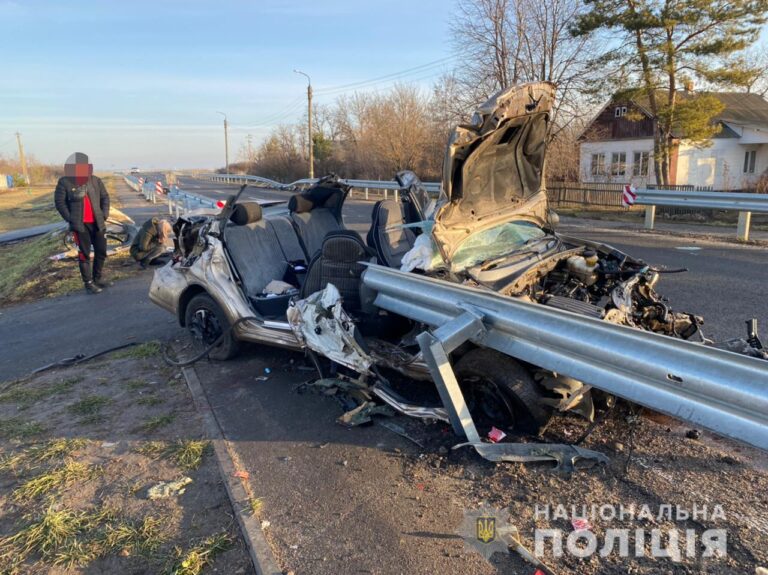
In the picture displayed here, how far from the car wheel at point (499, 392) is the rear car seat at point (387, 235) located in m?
1.65

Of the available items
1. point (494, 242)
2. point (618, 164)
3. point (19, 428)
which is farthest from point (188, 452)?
point (618, 164)

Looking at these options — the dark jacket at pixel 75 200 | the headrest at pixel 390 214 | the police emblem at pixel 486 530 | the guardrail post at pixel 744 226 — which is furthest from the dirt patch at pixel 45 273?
the guardrail post at pixel 744 226

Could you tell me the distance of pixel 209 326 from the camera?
550cm

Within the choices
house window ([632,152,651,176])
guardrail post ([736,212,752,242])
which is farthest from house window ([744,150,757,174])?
guardrail post ([736,212,752,242])

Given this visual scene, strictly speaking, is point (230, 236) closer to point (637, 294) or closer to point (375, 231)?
point (375, 231)

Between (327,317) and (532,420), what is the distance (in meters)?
1.61

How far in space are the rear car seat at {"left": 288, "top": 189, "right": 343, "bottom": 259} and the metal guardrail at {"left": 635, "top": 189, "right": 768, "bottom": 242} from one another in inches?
366

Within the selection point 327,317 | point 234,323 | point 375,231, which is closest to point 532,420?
point 327,317

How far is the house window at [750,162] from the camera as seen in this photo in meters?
35.9

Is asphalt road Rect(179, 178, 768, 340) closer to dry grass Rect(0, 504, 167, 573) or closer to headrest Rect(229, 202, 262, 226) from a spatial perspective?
headrest Rect(229, 202, 262, 226)

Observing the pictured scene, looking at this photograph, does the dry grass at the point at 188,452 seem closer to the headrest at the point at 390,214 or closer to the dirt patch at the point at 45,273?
the headrest at the point at 390,214

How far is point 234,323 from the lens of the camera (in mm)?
5035

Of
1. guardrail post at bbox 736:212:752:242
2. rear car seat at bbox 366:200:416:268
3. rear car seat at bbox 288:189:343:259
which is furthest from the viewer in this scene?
guardrail post at bbox 736:212:752:242

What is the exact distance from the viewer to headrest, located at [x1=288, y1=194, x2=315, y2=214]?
603cm
